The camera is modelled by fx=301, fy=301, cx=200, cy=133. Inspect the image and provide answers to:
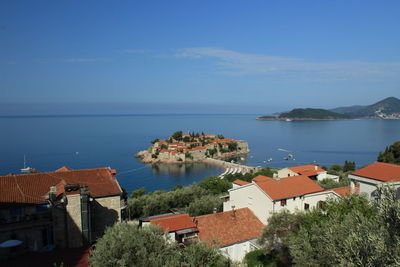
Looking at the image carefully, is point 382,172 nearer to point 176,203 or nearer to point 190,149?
point 176,203

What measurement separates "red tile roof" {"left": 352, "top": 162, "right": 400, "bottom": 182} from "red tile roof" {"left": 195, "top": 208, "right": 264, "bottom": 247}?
26.8 ft

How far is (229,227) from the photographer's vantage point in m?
17.4

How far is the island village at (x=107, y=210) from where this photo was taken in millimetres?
12203

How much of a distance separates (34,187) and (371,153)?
8672 centimetres

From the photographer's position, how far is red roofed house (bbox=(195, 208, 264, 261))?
16.2 metres

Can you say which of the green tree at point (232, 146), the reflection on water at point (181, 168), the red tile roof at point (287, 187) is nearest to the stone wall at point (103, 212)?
the red tile roof at point (287, 187)

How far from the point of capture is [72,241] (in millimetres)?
12414

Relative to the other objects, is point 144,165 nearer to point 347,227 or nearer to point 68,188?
point 68,188

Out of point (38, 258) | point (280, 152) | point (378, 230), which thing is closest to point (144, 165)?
point (280, 152)

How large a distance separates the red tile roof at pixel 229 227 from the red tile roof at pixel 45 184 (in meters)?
5.15

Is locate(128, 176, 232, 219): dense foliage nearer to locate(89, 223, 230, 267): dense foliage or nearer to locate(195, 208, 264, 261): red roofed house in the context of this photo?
locate(195, 208, 264, 261): red roofed house

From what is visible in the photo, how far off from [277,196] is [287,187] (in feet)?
5.42

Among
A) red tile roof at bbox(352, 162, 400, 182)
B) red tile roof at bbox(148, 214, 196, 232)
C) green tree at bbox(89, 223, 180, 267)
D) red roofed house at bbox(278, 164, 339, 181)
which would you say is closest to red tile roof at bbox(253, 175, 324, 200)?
red tile roof at bbox(352, 162, 400, 182)

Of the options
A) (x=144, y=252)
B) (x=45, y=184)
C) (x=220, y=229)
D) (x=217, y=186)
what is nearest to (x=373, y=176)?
(x=220, y=229)
